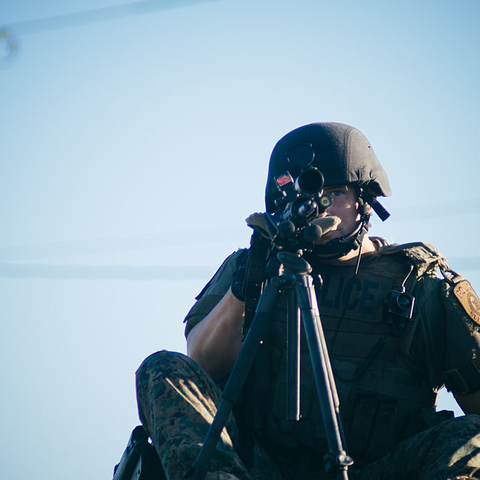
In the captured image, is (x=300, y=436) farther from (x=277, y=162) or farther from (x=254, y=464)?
(x=277, y=162)

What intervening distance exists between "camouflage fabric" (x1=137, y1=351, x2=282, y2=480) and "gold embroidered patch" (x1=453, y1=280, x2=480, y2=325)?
160cm

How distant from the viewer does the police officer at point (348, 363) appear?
13.6 feet

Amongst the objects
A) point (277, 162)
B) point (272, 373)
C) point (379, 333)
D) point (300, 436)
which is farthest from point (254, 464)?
point (277, 162)

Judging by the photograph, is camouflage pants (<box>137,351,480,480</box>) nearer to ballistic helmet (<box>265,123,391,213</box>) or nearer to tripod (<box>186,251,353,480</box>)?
tripod (<box>186,251,353,480</box>)

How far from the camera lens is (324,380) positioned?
3398 millimetres

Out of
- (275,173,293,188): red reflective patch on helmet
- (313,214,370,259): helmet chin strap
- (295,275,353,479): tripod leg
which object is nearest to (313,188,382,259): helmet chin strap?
(313,214,370,259): helmet chin strap

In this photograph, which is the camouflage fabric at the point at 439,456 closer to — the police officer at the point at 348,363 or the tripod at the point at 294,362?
the police officer at the point at 348,363

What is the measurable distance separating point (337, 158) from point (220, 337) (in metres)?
1.70

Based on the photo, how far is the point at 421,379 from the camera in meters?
4.70

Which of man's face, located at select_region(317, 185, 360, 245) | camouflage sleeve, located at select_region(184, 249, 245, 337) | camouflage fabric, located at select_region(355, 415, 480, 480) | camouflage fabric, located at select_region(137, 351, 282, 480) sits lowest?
camouflage fabric, located at select_region(355, 415, 480, 480)

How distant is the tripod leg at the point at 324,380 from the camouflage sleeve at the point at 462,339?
51.7 inches

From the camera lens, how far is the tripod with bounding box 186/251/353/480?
3303mm

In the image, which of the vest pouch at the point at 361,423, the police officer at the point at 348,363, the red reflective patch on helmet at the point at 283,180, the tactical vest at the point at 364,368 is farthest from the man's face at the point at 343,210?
the vest pouch at the point at 361,423

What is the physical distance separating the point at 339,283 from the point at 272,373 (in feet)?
2.67
